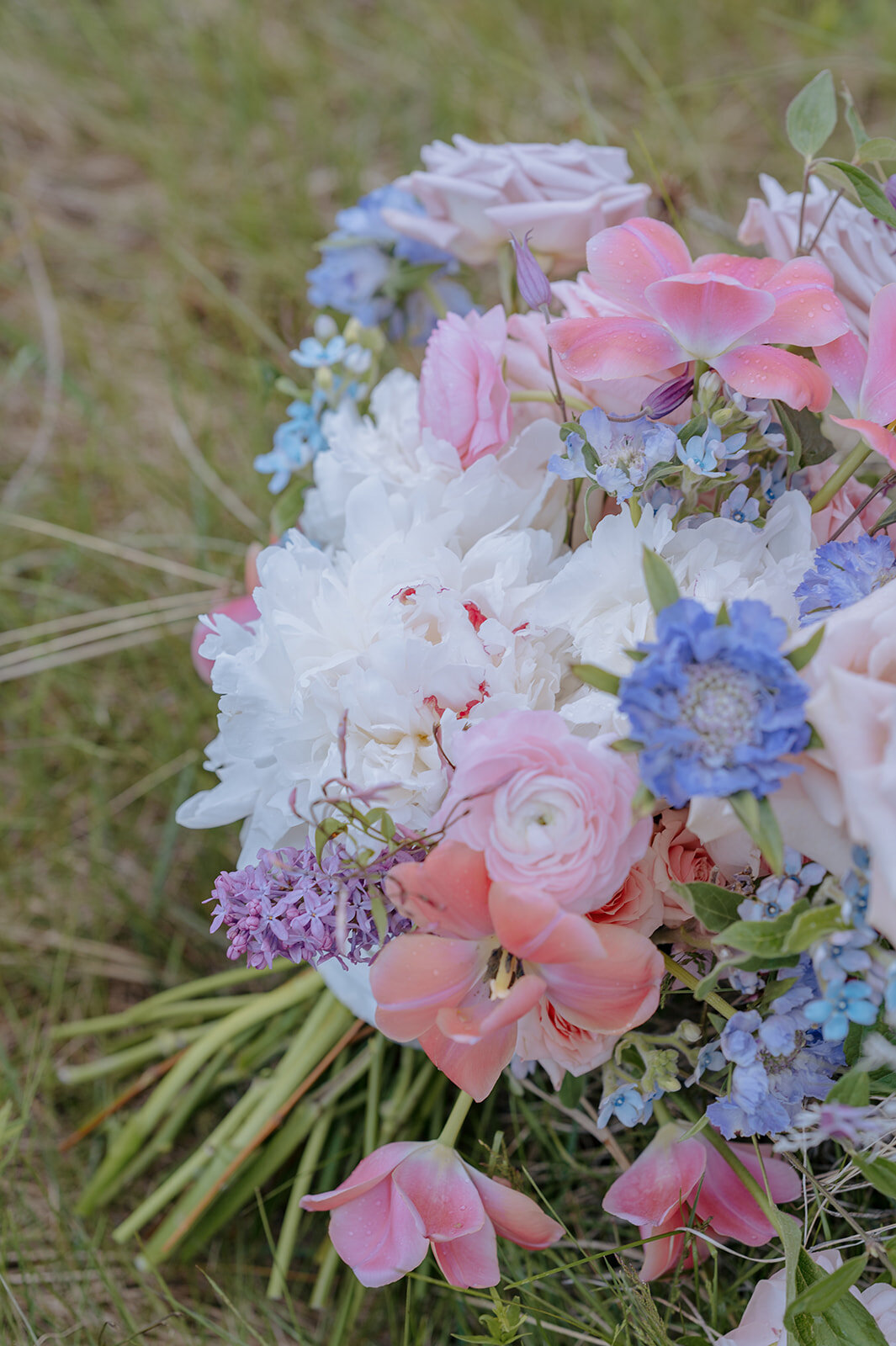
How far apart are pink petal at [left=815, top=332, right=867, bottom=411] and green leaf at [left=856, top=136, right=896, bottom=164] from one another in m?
0.10

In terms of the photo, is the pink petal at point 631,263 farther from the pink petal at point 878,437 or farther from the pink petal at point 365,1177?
the pink petal at point 365,1177

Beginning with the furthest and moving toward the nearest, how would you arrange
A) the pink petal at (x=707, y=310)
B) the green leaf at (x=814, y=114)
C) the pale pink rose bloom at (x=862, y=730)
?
1. the green leaf at (x=814, y=114)
2. the pink petal at (x=707, y=310)
3. the pale pink rose bloom at (x=862, y=730)

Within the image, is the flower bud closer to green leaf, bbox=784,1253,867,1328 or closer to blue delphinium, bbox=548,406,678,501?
blue delphinium, bbox=548,406,678,501

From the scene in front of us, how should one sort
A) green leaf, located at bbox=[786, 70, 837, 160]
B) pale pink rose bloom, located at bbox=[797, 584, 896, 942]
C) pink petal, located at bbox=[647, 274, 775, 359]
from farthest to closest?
green leaf, located at bbox=[786, 70, 837, 160] → pink petal, located at bbox=[647, 274, 775, 359] → pale pink rose bloom, located at bbox=[797, 584, 896, 942]

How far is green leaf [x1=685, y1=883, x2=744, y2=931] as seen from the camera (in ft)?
1.40

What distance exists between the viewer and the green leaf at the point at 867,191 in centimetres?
51

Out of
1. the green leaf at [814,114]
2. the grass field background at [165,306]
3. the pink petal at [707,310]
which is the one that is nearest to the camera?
the pink petal at [707,310]

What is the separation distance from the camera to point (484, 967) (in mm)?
455

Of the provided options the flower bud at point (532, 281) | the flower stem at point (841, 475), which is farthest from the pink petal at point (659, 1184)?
the flower bud at point (532, 281)

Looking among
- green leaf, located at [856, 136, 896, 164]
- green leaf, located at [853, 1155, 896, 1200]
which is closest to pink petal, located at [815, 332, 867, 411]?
green leaf, located at [856, 136, 896, 164]

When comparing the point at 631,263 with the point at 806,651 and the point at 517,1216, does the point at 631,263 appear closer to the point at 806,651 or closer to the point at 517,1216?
the point at 806,651

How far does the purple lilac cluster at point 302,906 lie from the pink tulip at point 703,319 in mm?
251

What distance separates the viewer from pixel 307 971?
827 millimetres

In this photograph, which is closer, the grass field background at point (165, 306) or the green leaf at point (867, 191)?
the green leaf at point (867, 191)
